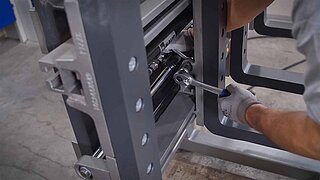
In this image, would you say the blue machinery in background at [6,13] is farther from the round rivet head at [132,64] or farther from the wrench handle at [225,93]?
the round rivet head at [132,64]

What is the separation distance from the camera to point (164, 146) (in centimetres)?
93

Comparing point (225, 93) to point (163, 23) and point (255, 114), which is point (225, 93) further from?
point (163, 23)

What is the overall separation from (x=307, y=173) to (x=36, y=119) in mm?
1101

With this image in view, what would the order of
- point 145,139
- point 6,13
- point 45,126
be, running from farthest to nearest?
1. point 6,13
2. point 45,126
3. point 145,139

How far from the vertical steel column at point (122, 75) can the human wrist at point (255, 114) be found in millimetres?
277

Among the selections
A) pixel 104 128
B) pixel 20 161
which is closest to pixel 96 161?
pixel 104 128

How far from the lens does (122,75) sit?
1.61 feet

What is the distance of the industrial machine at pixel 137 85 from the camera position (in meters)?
0.47

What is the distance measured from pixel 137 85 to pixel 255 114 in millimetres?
381

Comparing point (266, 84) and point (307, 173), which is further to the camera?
point (266, 84)

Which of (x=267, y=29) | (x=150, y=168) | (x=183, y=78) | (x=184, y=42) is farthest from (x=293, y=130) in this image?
(x=267, y=29)

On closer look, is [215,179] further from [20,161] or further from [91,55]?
[91,55]

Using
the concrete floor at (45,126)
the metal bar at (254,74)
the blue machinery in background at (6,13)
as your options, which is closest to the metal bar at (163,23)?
the metal bar at (254,74)

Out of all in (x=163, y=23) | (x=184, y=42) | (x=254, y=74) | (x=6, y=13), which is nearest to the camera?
(x=163, y=23)
